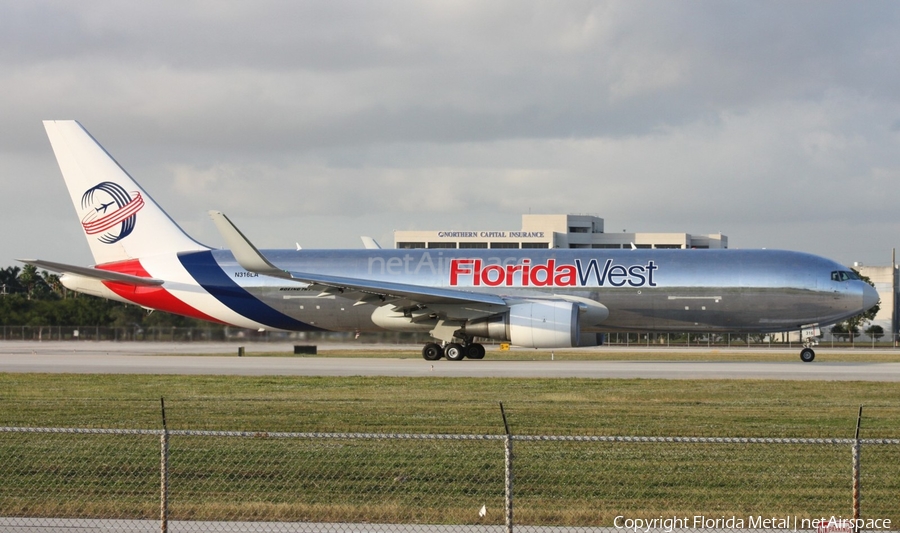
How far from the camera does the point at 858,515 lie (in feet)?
29.7

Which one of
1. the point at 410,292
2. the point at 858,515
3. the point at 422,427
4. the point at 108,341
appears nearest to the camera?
the point at 858,515

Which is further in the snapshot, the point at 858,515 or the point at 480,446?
the point at 480,446

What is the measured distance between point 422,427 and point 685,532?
26.1 ft

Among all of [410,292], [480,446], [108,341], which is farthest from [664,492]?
[108,341]

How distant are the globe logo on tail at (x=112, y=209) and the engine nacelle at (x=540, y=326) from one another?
634 inches

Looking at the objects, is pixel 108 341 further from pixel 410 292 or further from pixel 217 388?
pixel 217 388

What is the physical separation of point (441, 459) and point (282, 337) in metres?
36.3

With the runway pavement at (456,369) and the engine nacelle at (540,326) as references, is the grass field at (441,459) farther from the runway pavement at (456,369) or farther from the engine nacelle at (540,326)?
the engine nacelle at (540,326)

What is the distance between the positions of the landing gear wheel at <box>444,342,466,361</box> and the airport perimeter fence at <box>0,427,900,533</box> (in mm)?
→ 22531

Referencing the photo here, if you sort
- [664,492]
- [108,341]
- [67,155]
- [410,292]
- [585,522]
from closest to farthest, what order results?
[585,522]
[664,492]
[410,292]
[67,155]
[108,341]

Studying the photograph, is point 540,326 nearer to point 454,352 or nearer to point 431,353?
point 454,352

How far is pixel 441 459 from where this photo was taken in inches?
533

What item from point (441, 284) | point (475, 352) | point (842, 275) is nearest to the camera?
point (842, 275)

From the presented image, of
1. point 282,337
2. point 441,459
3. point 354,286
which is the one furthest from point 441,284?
point 441,459
